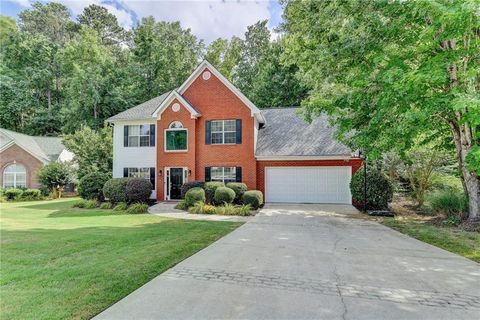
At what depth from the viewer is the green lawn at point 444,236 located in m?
7.16

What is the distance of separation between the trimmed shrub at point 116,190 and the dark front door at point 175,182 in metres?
3.04

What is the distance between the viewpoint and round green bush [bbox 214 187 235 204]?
14.7 meters

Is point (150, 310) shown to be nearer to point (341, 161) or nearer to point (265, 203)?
point (265, 203)

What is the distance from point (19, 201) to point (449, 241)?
1024 inches

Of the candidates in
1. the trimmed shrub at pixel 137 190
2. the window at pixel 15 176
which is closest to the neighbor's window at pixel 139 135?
the trimmed shrub at pixel 137 190

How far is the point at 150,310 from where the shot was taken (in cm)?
377

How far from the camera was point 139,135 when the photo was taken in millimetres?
19047

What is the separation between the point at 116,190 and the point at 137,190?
125 centimetres

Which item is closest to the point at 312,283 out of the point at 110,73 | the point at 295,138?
the point at 295,138

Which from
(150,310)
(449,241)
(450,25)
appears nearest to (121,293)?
(150,310)

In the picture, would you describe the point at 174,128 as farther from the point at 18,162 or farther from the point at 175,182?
the point at 18,162

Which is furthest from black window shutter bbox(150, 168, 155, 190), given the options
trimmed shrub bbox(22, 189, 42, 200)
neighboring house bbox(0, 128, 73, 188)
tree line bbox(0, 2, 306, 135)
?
tree line bbox(0, 2, 306, 135)

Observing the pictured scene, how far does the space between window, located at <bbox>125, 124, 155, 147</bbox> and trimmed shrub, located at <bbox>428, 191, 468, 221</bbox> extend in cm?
1648

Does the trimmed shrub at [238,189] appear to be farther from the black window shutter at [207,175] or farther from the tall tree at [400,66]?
the tall tree at [400,66]
